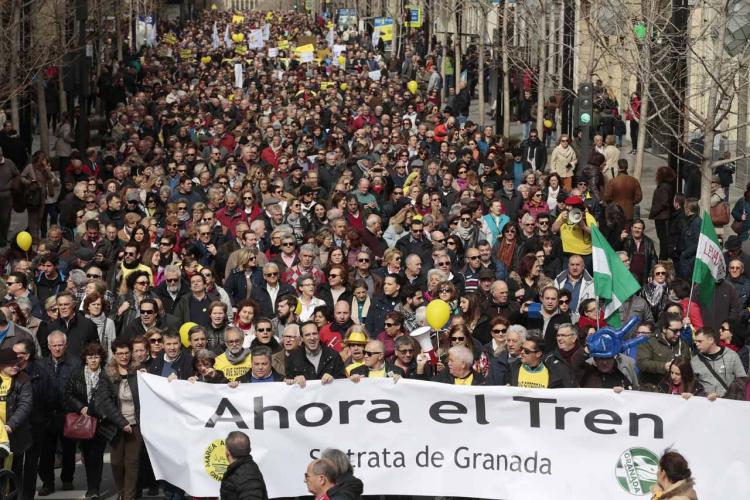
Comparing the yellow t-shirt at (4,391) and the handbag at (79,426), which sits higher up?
the yellow t-shirt at (4,391)

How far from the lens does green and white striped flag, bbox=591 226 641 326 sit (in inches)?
560

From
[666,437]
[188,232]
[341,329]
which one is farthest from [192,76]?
[666,437]

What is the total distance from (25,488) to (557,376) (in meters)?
4.01

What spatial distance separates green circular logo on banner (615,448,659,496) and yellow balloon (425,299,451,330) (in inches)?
126

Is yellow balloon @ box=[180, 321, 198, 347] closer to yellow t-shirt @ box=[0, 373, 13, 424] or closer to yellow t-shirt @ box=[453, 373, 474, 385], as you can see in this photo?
yellow t-shirt @ box=[0, 373, 13, 424]

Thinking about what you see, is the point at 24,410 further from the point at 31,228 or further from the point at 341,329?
the point at 31,228

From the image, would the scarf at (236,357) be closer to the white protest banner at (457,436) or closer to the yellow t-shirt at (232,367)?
the yellow t-shirt at (232,367)

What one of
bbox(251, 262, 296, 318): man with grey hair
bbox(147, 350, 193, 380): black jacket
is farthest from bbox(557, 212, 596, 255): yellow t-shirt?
bbox(147, 350, 193, 380): black jacket

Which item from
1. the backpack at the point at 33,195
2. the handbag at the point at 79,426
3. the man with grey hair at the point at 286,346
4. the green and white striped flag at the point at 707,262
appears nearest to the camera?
the handbag at the point at 79,426

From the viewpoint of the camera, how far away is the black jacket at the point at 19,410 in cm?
1185

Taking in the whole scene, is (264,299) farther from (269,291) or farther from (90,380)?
(90,380)

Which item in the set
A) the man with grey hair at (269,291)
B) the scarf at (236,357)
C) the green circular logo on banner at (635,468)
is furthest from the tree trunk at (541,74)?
the green circular logo on banner at (635,468)

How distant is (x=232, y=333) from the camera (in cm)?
1241

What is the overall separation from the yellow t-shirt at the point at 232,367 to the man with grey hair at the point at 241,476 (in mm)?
2651
